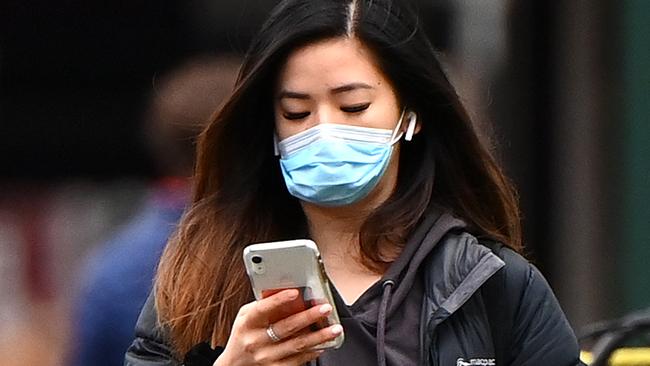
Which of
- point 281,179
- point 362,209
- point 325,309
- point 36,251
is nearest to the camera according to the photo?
point 325,309

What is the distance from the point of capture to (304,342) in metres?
2.98

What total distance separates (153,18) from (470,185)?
5.34m

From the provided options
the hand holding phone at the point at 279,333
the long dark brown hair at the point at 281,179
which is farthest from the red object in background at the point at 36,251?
the hand holding phone at the point at 279,333

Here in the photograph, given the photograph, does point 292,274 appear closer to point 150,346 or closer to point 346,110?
point 346,110

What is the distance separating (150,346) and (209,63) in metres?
3.17

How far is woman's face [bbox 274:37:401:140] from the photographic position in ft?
10.6

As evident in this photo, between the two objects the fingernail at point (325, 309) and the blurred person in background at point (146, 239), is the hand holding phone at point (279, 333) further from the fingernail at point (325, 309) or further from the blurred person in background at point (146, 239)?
the blurred person in background at point (146, 239)

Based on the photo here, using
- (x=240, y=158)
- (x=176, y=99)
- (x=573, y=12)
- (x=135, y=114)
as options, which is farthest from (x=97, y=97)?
(x=240, y=158)

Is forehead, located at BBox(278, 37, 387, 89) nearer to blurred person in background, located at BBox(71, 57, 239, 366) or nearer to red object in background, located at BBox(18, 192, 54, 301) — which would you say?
blurred person in background, located at BBox(71, 57, 239, 366)

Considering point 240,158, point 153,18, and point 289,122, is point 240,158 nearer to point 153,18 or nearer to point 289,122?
point 289,122

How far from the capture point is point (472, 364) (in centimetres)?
311

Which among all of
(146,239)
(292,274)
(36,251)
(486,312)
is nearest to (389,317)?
(486,312)

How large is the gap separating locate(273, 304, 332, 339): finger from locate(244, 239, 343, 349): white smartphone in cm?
1

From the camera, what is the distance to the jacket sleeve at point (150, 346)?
334 centimetres
